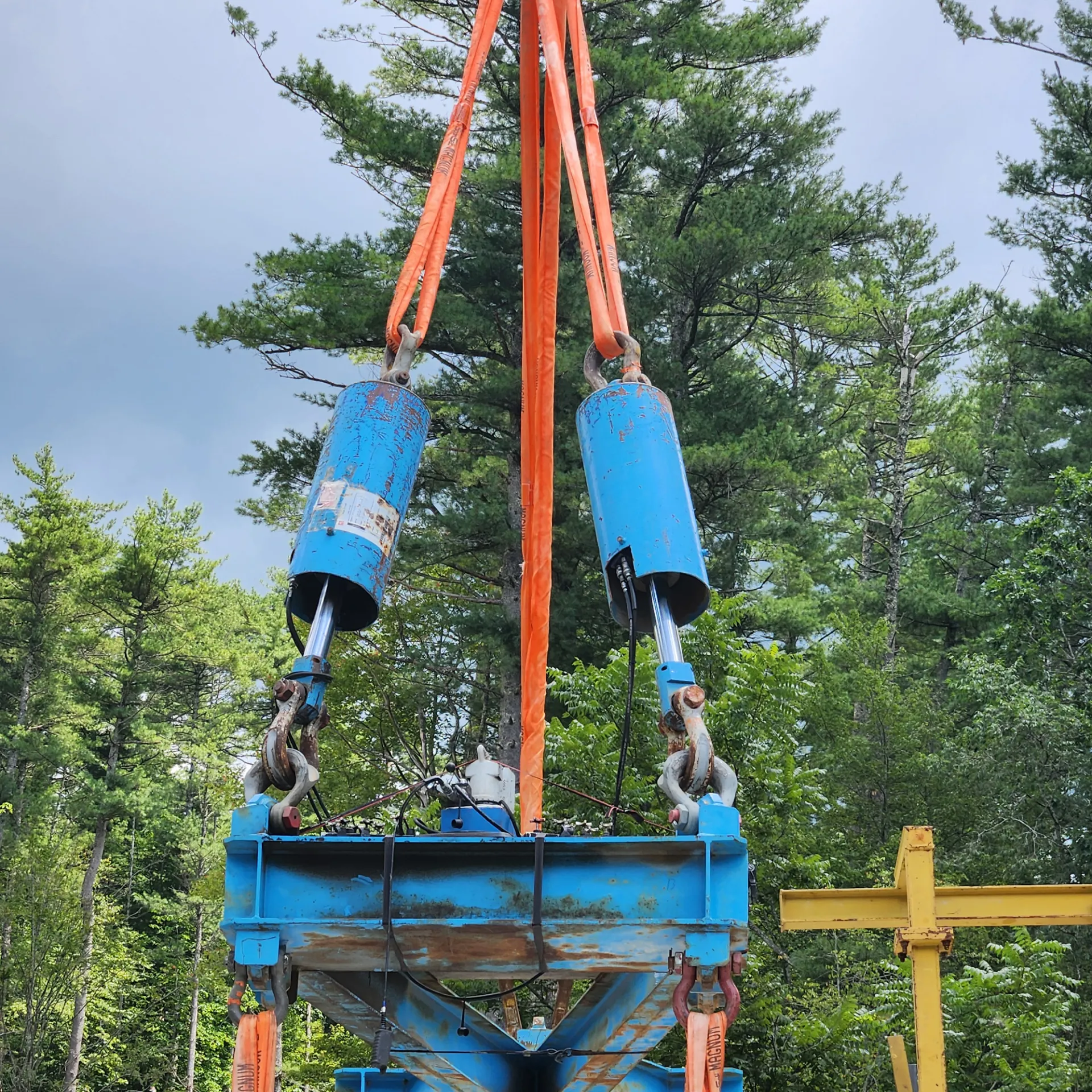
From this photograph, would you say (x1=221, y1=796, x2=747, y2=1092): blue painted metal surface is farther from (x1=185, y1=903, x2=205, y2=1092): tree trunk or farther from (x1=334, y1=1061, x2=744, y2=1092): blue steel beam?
(x1=185, y1=903, x2=205, y2=1092): tree trunk

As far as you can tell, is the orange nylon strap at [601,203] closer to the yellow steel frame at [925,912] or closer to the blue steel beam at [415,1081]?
the yellow steel frame at [925,912]

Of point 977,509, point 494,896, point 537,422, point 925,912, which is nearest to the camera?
point 494,896

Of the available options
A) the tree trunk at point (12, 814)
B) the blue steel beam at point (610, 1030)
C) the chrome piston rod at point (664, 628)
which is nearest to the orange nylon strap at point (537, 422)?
the blue steel beam at point (610, 1030)

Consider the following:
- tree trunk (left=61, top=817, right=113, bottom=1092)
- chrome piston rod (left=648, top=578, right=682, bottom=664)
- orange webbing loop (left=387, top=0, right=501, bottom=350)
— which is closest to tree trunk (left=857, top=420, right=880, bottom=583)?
tree trunk (left=61, top=817, right=113, bottom=1092)

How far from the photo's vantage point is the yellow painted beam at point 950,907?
8281 millimetres

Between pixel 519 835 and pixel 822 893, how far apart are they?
303 cm

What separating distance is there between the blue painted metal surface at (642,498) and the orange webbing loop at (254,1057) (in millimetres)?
2617

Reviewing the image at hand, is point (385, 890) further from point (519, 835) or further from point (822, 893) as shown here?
point (822, 893)

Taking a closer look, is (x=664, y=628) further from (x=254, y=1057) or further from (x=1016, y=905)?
(x=1016, y=905)

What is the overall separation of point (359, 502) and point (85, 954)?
25842mm

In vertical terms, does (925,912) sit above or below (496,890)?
above

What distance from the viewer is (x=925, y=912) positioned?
322 inches

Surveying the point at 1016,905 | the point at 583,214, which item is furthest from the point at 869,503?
the point at 583,214

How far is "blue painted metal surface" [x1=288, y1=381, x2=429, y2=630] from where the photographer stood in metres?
6.96
